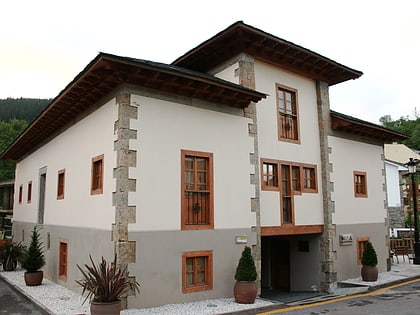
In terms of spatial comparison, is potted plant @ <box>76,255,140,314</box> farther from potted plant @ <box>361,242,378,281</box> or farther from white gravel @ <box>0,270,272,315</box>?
potted plant @ <box>361,242,378,281</box>

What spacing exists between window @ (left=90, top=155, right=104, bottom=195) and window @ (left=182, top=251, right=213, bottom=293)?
2.60m

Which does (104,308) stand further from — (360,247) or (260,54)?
(360,247)

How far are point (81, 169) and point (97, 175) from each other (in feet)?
3.73

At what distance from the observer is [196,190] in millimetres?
9352

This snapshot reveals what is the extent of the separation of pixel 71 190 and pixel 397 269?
12303 mm

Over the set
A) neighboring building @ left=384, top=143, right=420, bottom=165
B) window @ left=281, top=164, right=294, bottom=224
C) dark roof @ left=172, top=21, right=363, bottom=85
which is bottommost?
window @ left=281, top=164, right=294, bottom=224

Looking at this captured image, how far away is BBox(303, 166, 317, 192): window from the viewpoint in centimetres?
1219

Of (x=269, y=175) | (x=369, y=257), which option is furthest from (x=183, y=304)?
(x=369, y=257)

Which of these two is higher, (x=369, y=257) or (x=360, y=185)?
(x=360, y=185)

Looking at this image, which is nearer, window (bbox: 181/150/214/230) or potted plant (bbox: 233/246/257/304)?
potted plant (bbox: 233/246/257/304)

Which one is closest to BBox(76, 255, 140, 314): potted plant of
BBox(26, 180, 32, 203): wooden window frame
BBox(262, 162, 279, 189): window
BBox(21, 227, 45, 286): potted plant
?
BBox(21, 227, 45, 286): potted plant

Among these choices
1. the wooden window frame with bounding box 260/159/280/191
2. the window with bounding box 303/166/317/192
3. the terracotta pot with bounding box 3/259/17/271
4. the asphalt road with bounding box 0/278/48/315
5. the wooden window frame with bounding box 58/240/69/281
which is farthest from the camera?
the terracotta pot with bounding box 3/259/17/271

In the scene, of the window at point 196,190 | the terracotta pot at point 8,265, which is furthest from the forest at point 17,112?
the window at point 196,190

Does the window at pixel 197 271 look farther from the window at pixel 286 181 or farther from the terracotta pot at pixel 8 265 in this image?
the terracotta pot at pixel 8 265
